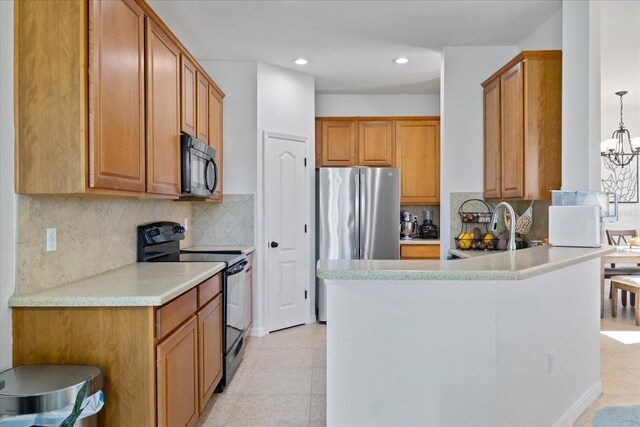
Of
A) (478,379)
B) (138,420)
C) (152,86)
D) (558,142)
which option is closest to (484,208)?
(558,142)

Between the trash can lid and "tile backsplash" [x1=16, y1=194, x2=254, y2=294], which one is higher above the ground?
"tile backsplash" [x1=16, y1=194, x2=254, y2=294]

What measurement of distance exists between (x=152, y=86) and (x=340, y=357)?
1.78m

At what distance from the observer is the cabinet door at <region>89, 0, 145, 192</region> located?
1.81 m

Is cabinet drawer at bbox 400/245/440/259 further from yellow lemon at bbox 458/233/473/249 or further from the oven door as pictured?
the oven door

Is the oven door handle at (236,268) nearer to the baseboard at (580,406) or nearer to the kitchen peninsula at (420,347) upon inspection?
the kitchen peninsula at (420,347)

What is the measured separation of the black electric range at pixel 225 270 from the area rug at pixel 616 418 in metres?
2.30

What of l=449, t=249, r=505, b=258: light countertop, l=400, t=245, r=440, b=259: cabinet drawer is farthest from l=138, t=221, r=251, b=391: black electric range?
l=400, t=245, r=440, b=259: cabinet drawer

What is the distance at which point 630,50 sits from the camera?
401 centimetres

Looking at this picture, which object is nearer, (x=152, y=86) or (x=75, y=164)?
(x=75, y=164)

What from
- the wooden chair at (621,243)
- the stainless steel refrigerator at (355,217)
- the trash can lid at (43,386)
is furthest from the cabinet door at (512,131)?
the trash can lid at (43,386)

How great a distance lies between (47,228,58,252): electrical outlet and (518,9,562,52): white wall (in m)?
3.57

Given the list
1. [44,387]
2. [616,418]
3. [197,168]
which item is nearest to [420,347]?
[616,418]

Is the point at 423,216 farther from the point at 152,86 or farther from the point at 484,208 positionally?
the point at 152,86

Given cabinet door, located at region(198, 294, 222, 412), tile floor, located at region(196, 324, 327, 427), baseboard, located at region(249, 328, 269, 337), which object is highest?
cabinet door, located at region(198, 294, 222, 412)
